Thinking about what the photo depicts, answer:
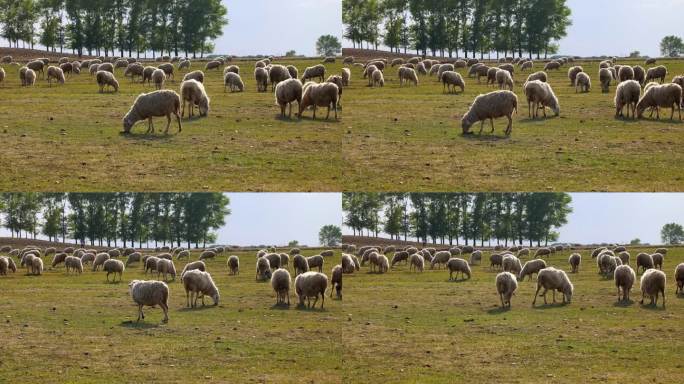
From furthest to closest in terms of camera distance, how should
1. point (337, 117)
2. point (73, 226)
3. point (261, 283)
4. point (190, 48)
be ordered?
point (190, 48)
point (73, 226)
point (261, 283)
point (337, 117)

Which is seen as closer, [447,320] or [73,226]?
[447,320]

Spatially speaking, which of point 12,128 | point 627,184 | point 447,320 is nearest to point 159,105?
point 12,128

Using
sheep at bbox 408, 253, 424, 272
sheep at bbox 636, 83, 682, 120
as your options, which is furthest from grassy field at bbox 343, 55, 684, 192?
sheep at bbox 408, 253, 424, 272

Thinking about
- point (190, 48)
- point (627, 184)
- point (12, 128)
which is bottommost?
point (627, 184)

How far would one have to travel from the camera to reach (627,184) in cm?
2698

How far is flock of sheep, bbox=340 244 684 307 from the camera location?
30828mm

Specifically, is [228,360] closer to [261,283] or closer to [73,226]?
[261,283]

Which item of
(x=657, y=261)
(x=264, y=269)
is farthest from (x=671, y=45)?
(x=264, y=269)

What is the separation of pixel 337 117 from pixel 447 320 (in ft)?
35.0

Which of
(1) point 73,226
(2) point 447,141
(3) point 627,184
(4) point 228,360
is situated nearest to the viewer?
(4) point 228,360

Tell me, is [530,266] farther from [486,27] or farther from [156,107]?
[486,27]

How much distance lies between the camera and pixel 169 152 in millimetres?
28922

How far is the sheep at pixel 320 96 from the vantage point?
34.4 metres

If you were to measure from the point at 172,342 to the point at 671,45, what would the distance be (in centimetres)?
13868
